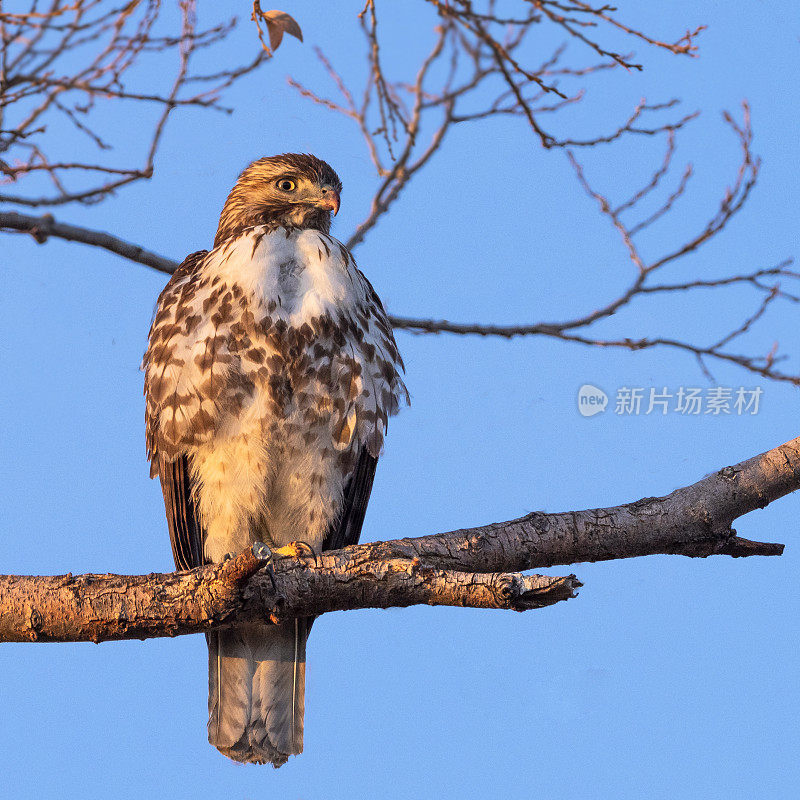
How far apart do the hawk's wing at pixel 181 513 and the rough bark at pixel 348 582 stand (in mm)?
970

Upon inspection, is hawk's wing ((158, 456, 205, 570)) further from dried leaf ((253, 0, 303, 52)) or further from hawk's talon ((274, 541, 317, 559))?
dried leaf ((253, 0, 303, 52))

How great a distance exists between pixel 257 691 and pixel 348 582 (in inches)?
47.2

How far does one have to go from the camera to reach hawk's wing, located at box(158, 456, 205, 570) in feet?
14.3

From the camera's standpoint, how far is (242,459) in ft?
13.7

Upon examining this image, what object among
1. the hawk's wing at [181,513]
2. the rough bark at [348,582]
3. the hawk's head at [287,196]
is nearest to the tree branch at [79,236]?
the hawk's head at [287,196]

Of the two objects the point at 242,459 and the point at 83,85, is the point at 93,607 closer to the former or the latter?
the point at 242,459

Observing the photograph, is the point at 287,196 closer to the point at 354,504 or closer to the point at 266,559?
the point at 354,504

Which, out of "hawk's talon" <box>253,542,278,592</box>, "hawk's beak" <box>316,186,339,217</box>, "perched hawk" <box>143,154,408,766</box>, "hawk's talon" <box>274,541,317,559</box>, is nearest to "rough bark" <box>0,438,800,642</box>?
"hawk's talon" <box>253,542,278,592</box>

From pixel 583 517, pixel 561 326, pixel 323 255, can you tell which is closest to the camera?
pixel 583 517

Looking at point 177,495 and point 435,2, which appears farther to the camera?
point 177,495

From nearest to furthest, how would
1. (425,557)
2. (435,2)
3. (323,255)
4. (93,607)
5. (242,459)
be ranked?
1. (435,2)
2. (93,607)
3. (425,557)
4. (242,459)
5. (323,255)

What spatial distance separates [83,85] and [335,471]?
1851 mm

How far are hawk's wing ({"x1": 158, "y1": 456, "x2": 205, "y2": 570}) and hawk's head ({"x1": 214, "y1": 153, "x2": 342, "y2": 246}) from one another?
1150 mm

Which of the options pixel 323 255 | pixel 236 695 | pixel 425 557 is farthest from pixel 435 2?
pixel 236 695
